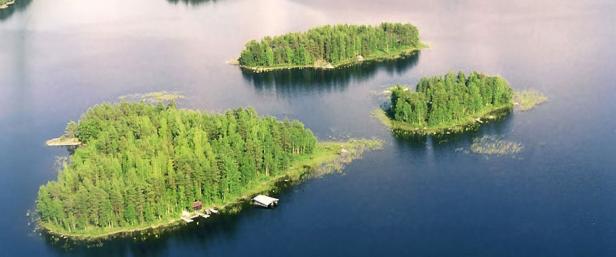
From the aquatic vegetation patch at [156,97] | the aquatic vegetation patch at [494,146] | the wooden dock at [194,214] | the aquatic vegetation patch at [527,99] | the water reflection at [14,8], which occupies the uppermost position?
the water reflection at [14,8]

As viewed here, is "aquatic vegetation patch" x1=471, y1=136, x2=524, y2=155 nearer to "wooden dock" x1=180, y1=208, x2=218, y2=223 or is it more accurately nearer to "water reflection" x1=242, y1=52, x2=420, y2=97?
"water reflection" x1=242, y1=52, x2=420, y2=97

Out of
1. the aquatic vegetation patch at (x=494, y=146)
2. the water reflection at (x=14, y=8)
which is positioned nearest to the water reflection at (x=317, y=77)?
the aquatic vegetation patch at (x=494, y=146)

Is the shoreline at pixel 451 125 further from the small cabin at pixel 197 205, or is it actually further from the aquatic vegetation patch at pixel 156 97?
the aquatic vegetation patch at pixel 156 97

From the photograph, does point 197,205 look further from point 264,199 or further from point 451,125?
point 451,125

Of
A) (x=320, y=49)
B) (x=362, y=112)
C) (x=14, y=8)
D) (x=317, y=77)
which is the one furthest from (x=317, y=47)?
(x=14, y=8)

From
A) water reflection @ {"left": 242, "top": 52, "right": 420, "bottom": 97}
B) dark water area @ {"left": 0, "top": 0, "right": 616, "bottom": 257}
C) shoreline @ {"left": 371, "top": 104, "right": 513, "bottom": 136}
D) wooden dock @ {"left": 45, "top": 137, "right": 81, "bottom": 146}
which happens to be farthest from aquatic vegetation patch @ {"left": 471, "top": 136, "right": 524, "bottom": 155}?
wooden dock @ {"left": 45, "top": 137, "right": 81, "bottom": 146}

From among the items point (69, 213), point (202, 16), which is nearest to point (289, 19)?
point (202, 16)
